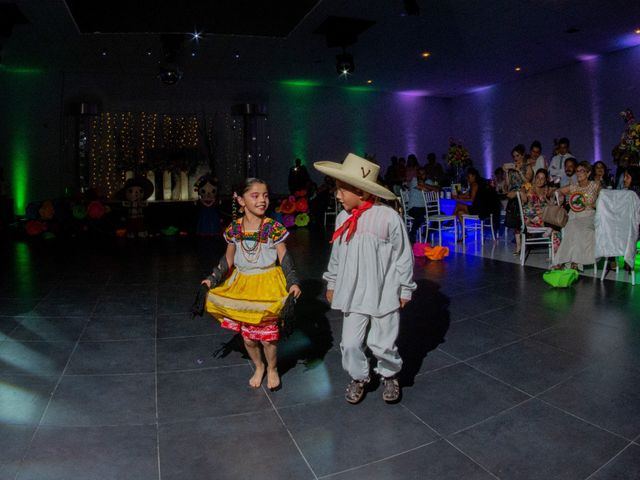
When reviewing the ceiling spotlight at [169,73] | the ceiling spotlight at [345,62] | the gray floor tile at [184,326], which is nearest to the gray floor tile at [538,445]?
the gray floor tile at [184,326]

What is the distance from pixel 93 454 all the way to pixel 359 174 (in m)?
1.73

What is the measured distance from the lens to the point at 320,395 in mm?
2711

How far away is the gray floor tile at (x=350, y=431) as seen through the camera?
211 centimetres

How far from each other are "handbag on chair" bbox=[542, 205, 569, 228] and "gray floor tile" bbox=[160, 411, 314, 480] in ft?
15.3

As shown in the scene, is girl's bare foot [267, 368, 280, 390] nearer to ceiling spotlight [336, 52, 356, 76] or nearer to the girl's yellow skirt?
the girl's yellow skirt

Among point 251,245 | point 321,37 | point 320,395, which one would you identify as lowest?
point 320,395

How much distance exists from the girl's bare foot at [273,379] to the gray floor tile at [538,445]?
1.00m

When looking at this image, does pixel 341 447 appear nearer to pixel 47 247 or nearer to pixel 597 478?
pixel 597 478

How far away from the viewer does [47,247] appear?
8352 mm

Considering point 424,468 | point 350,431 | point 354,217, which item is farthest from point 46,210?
point 424,468

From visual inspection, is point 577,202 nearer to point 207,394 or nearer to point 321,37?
point 207,394

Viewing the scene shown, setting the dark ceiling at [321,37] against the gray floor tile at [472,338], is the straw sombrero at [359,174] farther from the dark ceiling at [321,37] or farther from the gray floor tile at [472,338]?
the dark ceiling at [321,37]

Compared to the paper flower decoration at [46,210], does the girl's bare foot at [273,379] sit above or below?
below

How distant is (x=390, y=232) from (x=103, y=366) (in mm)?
2037
